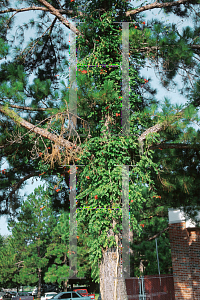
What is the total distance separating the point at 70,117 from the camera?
618cm

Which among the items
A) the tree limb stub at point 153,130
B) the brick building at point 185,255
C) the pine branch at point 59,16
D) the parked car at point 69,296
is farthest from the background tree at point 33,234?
the tree limb stub at point 153,130

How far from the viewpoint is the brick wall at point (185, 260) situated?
29.6ft

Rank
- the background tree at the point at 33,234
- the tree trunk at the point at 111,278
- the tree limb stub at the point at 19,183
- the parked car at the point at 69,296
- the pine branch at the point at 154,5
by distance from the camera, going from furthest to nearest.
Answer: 1. the background tree at the point at 33,234
2. the parked car at the point at 69,296
3. the tree limb stub at the point at 19,183
4. the pine branch at the point at 154,5
5. the tree trunk at the point at 111,278

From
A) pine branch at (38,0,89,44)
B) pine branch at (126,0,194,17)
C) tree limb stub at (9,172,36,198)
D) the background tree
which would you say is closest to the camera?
pine branch at (126,0,194,17)

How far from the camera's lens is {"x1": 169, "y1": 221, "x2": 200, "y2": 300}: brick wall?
29.6 ft

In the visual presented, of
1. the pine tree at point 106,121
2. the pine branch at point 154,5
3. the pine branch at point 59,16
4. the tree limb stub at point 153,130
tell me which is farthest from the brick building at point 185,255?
the pine branch at point 59,16

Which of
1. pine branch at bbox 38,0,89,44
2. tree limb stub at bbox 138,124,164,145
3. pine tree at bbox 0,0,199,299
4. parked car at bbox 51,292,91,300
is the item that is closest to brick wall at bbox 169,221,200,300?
pine tree at bbox 0,0,199,299

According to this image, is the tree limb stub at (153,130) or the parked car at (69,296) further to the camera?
the parked car at (69,296)

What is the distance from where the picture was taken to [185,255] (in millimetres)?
9211

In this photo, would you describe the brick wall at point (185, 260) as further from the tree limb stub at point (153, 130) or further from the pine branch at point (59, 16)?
the pine branch at point (59, 16)

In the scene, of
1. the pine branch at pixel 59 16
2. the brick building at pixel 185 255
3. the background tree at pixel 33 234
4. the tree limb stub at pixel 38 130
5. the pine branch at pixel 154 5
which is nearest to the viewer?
the tree limb stub at pixel 38 130

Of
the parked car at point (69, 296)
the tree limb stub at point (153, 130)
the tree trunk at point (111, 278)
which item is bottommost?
the parked car at point (69, 296)

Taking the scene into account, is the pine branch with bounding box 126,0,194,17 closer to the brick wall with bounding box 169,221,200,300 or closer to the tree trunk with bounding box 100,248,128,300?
the tree trunk with bounding box 100,248,128,300

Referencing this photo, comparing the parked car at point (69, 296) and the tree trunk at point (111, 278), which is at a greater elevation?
the tree trunk at point (111, 278)
